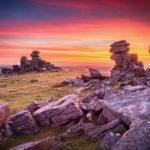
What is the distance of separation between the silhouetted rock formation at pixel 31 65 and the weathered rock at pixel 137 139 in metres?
106

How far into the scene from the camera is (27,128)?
15.6 metres

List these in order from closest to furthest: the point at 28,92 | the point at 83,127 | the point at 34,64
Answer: the point at 83,127, the point at 28,92, the point at 34,64

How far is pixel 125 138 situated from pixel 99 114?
7.49m

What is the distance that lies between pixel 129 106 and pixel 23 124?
9916 mm

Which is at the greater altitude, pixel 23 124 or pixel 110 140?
pixel 110 140

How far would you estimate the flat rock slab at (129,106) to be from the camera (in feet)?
39.2

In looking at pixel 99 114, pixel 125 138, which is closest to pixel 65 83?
pixel 99 114

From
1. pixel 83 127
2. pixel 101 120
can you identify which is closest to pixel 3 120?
pixel 83 127

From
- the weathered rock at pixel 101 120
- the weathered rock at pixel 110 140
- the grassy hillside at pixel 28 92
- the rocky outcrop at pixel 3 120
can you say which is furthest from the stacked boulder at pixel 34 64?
the weathered rock at pixel 110 140

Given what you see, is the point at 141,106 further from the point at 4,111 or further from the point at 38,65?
the point at 38,65

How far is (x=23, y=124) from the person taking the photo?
51.5 ft

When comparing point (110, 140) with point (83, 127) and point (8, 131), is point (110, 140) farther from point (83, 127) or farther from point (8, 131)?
point (8, 131)

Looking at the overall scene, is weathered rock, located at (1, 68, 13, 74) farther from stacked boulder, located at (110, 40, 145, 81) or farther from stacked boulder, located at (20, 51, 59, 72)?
stacked boulder, located at (110, 40, 145, 81)

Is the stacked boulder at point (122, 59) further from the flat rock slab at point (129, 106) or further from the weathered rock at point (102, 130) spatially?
the weathered rock at point (102, 130)
